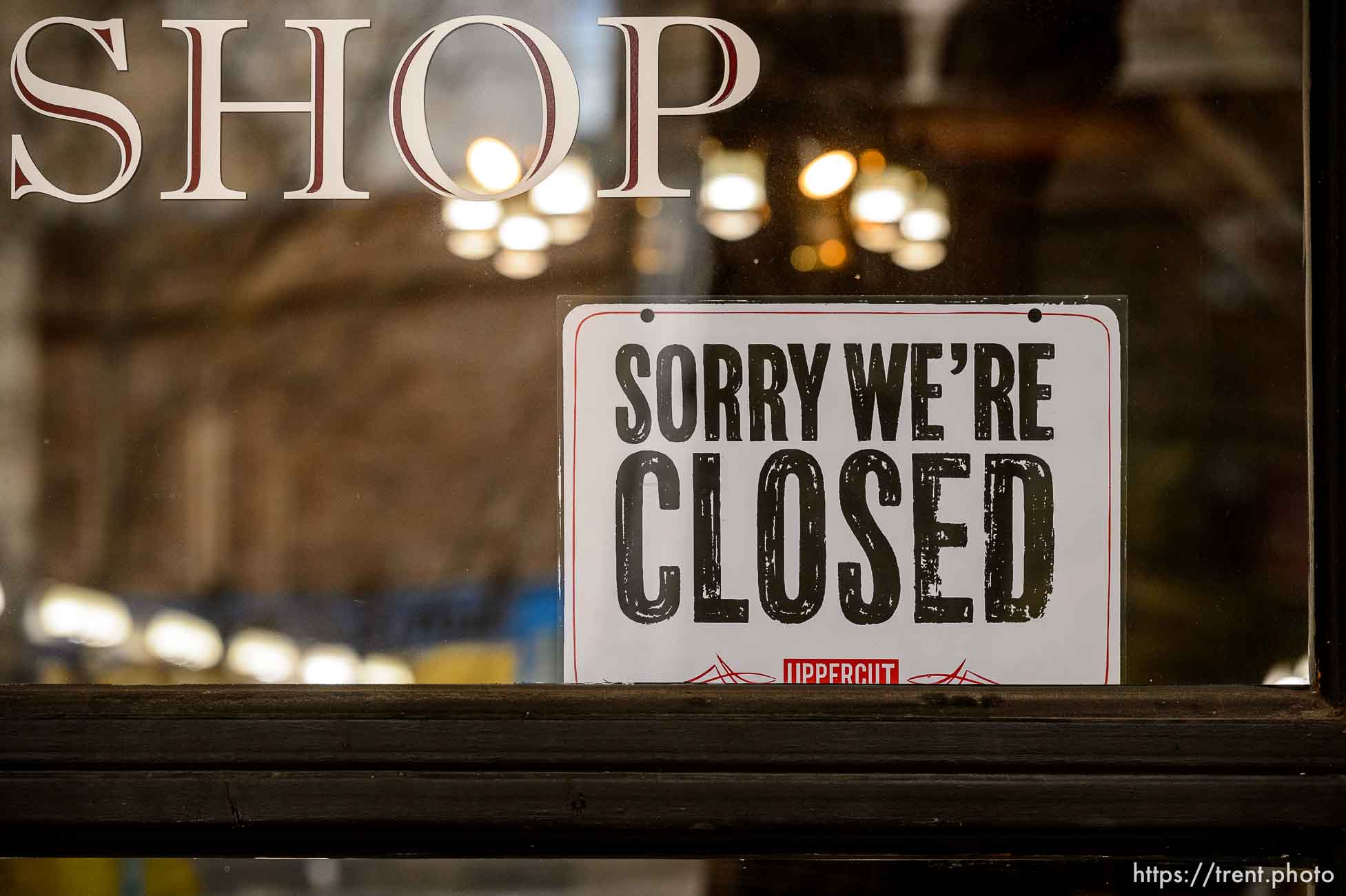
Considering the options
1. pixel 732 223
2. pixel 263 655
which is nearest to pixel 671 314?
pixel 732 223

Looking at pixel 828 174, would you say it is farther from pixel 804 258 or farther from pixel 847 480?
pixel 847 480

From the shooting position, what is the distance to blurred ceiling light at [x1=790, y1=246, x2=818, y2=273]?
193cm

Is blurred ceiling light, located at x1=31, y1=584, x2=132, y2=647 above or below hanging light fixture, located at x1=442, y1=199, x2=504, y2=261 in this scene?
below

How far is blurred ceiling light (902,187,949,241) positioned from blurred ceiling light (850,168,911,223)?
0.01 m

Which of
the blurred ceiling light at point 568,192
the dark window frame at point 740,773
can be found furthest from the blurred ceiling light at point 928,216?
the dark window frame at point 740,773

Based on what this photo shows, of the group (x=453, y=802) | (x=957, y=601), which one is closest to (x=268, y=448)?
(x=453, y=802)

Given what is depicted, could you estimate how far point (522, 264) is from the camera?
76.6 inches

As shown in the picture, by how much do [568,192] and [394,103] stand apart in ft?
0.96

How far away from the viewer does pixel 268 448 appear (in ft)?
6.37

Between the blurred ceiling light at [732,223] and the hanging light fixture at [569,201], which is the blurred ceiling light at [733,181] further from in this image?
the hanging light fixture at [569,201]

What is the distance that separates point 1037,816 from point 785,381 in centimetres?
74

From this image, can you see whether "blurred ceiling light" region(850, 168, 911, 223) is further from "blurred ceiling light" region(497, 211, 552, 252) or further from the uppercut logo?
"blurred ceiling light" region(497, 211, 552, 252)

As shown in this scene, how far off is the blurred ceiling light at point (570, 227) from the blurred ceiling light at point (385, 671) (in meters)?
0.67

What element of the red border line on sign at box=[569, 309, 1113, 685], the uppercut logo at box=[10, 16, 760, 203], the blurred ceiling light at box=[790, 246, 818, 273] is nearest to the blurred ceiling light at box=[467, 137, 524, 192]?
the uppercut logo at box=[10, 16, 760, 203]
